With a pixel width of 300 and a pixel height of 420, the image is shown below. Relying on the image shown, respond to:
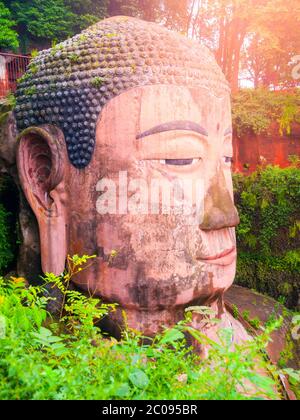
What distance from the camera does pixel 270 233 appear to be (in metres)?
5.54

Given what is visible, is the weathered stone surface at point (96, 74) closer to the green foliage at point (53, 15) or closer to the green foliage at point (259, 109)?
the green foliage at point (259, 109)

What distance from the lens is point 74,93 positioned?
3.19 metres

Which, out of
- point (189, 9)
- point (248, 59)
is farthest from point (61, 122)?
point (248, 59)

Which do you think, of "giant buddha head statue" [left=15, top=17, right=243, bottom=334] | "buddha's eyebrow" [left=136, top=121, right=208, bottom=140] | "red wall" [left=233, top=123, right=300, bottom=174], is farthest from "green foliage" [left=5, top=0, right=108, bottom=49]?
"buddha's eyebrow" [left=136, top=121, right=208, bottom=140]

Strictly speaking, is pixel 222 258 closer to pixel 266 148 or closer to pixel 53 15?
pixel 266 148

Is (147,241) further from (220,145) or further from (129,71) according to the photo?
(129,71)

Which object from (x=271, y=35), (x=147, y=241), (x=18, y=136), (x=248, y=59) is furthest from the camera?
(x=248, y=59)

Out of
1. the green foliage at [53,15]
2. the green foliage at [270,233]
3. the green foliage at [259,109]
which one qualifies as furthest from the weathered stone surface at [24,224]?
the green foliage at [53,15]

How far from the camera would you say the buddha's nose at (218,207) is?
3.14m

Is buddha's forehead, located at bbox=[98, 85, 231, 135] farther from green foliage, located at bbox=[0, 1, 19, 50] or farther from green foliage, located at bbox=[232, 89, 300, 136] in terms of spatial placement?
green foliage, located at bbox=[0, 1, 19, 50]

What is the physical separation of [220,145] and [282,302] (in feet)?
9.07

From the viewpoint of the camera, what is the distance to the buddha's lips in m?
3.19

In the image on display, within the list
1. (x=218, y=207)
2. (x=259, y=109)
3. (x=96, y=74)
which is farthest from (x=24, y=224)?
(x=259, y=109)

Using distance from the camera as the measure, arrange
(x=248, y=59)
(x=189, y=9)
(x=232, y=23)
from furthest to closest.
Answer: (x=248, y=59), (x=189, y=9), (x=232, y=23)
